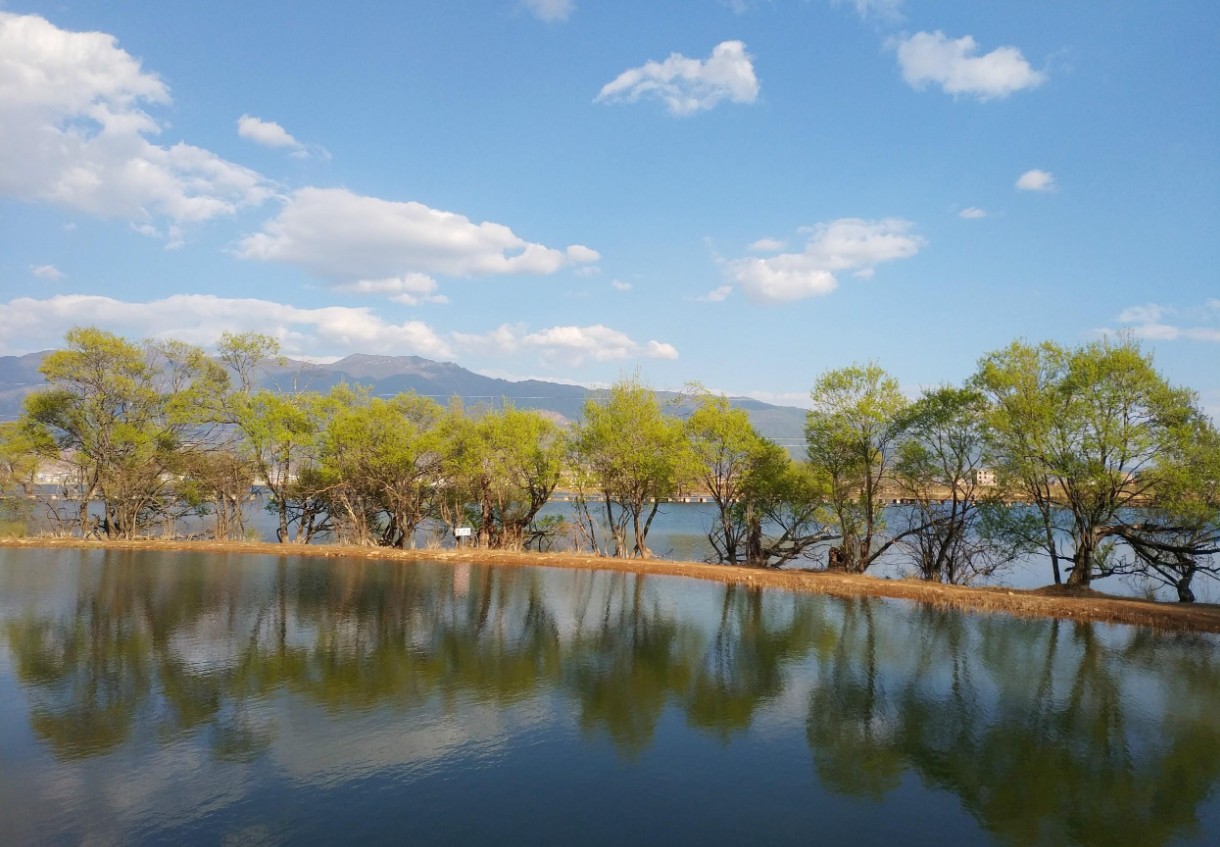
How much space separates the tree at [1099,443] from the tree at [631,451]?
18349 mm

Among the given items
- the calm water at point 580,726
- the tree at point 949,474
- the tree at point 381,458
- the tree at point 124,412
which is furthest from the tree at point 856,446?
the tree at point 124,412

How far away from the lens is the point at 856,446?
131ft

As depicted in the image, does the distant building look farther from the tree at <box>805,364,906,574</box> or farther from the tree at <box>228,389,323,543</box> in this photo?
the tree at <box>228,389,323,543</box>

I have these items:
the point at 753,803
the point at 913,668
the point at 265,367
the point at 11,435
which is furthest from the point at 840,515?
the point at 11,435

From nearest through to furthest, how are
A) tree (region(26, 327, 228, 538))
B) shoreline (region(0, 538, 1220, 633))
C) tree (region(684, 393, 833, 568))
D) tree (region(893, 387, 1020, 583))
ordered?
shoreline (region(0, 538, 1220, 633))
tree (region(893, 387, 1020, 583))
tree (region(684, 393, 833, 568))
tree (region(26, 327, 228, 538))

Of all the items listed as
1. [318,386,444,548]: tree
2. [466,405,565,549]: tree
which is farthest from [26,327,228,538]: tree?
[466,405,565,549]: tree

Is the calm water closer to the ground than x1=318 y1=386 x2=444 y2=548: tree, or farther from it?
closer to the ground

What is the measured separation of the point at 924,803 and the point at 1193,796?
5836 millimetres

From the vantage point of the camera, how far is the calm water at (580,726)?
12.5m

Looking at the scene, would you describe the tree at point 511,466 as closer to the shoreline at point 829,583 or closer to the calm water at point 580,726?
the shoreline at point 829,583

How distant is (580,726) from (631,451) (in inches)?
1122

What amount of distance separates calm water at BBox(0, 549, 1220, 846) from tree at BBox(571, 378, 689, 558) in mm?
15712

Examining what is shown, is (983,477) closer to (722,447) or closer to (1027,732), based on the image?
(722,447)

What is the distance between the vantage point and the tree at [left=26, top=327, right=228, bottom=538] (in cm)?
4572
